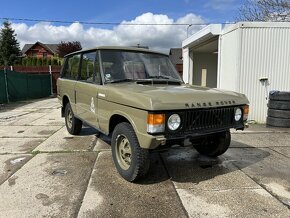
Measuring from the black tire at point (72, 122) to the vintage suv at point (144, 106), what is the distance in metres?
0.92

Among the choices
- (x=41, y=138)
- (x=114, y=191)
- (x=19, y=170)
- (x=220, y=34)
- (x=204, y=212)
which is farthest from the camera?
(x=220, y=34)

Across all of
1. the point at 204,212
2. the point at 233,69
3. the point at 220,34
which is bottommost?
the point at 204,212

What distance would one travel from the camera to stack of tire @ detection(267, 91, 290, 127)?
349 inches

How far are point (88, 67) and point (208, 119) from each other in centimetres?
273

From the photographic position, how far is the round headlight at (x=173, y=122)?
3.93 metres

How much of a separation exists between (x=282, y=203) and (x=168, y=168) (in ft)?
6.26

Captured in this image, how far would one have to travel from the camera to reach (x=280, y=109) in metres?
8.91

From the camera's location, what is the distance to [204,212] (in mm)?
3629

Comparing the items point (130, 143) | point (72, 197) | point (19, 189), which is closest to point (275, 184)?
point (130, 143)

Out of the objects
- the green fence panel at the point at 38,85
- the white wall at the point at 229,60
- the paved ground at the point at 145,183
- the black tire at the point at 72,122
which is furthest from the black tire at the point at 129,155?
the green fence panel at the point at 38,85

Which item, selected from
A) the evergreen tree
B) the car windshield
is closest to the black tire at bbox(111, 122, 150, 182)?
the car windshield

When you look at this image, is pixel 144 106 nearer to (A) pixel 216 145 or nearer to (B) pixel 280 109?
(A) pixel 216 145

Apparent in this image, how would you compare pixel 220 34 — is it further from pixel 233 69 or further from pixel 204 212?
pixel 204 212

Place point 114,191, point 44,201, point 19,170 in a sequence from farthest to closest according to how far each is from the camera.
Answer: point 19,170, point 114,191, point 44,201
